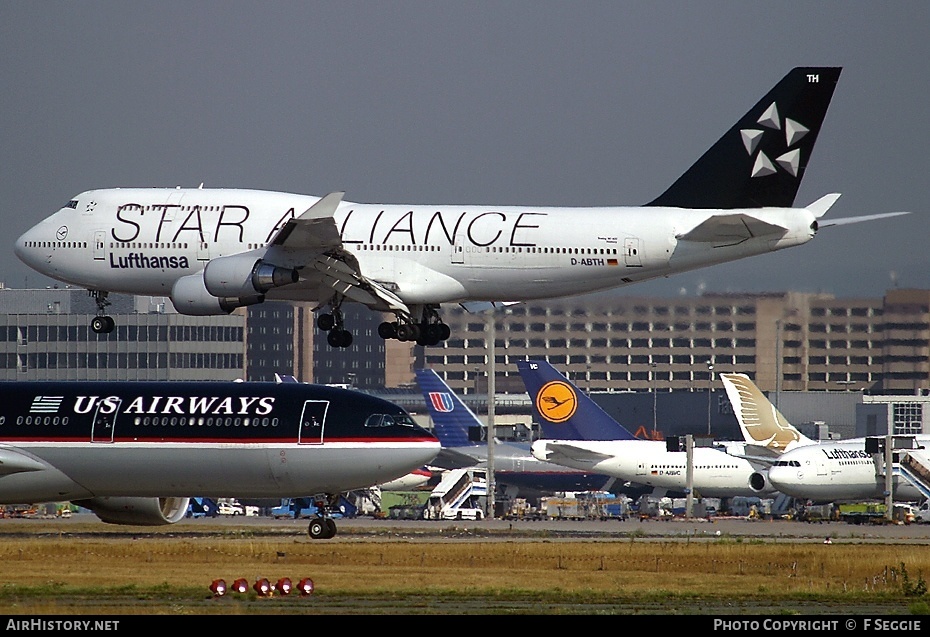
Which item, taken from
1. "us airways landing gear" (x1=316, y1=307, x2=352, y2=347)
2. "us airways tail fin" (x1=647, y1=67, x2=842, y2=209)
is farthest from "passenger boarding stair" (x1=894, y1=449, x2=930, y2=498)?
"us airways landing gear" (x1=316, y1=307, x2=352, y2=347)

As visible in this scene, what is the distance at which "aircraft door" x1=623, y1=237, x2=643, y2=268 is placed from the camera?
47.4m

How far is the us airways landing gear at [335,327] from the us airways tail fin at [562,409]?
43.1 metres

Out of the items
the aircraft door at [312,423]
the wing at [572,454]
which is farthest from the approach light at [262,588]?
the wing at [572,454]

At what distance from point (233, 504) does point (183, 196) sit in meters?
40.0

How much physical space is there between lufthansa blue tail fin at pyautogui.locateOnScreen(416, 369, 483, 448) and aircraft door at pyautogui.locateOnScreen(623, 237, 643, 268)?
57.2 meters

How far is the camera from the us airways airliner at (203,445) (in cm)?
4759

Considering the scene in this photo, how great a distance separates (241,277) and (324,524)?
8434mm

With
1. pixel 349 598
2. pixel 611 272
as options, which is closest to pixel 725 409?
pixel 611 272

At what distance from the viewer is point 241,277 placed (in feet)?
155

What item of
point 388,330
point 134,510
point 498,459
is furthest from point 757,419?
point 134,510

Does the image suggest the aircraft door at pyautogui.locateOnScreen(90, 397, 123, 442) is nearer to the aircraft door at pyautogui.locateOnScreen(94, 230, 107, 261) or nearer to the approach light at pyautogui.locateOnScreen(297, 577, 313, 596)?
the aircraft door at pyautogui.locateOnScreen(94, 230, 107, 261)

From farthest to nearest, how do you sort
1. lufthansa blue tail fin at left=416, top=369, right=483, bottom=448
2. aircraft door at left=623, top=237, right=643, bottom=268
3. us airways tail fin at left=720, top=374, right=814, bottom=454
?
lufthansa blue tail fin at left=416, top=369, right=483, bottom=448, us airways tail fin at left=720, top=374, right=814, bottom=454, aircraft door at left=623, top=237, right=643, bottom=268

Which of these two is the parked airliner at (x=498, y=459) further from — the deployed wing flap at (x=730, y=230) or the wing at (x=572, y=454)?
the deployed wing flap at (x=730, y=230)

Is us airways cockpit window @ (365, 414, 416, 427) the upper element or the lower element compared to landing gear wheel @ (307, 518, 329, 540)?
upper
